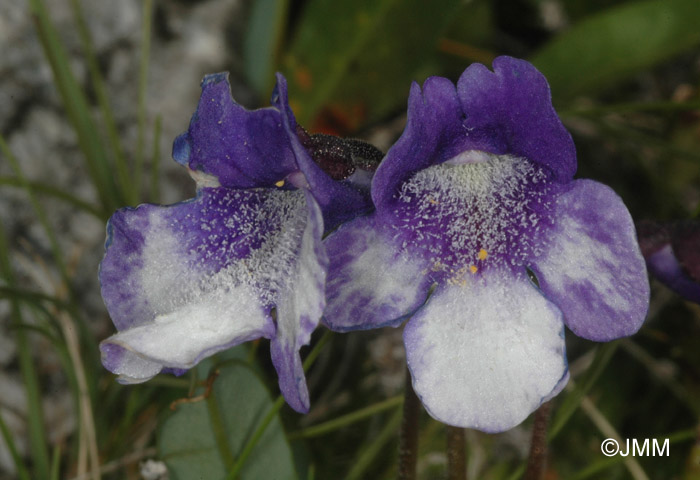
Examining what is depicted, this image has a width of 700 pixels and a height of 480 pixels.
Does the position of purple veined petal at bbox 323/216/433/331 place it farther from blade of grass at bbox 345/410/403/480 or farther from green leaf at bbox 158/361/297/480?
blade of grass at bbox 345/410/403/480

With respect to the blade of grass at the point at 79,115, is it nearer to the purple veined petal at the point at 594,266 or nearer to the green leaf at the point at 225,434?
the green leaf at the point at 225,434

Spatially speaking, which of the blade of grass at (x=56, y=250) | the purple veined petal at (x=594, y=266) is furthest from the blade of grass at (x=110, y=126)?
the purple veined petal at (x=594, y=266)

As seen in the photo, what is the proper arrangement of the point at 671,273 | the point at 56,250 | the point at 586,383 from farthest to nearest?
1. the point at 56,250
2. the point at 586,383
3. the point at 671,273

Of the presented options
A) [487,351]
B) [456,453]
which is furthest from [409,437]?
[487,351]

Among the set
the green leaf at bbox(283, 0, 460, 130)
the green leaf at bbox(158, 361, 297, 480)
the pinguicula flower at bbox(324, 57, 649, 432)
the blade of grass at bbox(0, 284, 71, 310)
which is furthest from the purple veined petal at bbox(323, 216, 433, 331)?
the green leaf at bbox(283, 0, 460, 130)

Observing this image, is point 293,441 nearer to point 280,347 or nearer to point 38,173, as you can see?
point 280,347

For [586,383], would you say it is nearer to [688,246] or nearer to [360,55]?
[688,246]
